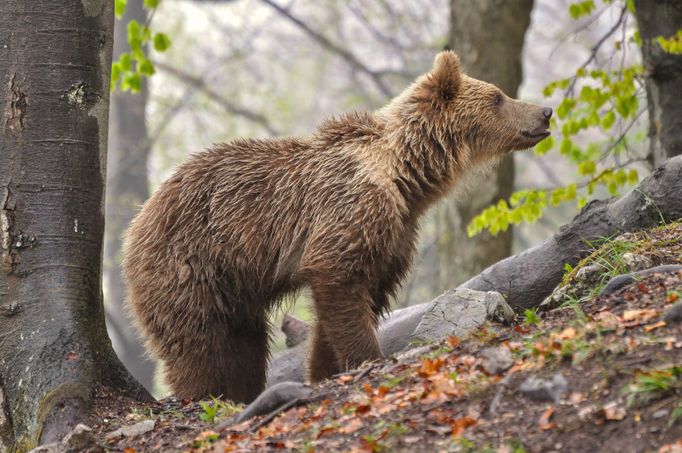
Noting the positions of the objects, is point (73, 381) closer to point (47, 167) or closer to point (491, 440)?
point (47, 167)

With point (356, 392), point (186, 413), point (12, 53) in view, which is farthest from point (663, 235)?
point (12, 53)

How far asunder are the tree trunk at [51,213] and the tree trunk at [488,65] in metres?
6.75

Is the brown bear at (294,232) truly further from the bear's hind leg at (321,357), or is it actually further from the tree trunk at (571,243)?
the tree trunk at (571,243)

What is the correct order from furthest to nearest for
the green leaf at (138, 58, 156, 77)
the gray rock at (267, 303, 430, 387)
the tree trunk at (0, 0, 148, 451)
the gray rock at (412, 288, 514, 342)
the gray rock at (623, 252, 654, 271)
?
the green leaf at (138, 58, 156, 77) < the gray rock at (267, 303, 430, 387) < the gray rock at (412, 288, 514, 342) < the gray rock at (623, 252, 654, 271) < the tree trunk at (0, 0, 148, 451)

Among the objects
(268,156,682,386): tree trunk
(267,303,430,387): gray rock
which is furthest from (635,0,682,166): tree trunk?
(267,303,430,387): gray rock

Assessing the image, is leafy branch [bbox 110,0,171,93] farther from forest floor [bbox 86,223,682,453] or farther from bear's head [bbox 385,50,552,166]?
forest floor [bbox 86,223,682,453]

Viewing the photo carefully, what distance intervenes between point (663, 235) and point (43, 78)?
160 inches

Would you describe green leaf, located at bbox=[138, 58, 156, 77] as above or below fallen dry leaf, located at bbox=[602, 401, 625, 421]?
above

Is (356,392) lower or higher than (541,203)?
lower

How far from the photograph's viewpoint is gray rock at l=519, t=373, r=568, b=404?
3.92 m

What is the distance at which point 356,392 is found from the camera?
4652 millimetres

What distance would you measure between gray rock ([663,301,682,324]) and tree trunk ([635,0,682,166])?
488cm

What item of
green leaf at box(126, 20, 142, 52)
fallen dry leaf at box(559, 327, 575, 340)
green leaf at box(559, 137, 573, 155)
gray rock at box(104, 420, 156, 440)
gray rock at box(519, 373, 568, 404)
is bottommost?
gray rock at box(104, 420, 156, 440)

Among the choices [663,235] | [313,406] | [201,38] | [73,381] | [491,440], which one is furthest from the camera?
[201,38]
